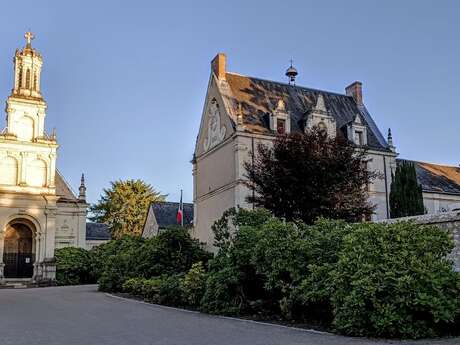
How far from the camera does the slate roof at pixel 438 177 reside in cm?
3591

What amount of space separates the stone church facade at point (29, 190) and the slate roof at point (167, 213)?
39.3 feet

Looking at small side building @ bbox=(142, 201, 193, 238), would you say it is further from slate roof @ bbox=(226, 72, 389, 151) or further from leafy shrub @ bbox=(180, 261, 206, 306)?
leafy shrub @ bbox=(180, 261, 206, 306)

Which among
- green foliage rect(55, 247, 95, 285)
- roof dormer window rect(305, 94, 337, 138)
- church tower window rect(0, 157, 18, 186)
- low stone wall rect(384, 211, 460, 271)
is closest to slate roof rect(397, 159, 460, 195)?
roof dormer window rect(305, 94, 337, 138)

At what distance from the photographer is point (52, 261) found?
120 feet

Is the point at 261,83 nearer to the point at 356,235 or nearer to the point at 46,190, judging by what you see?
the point at 46,190

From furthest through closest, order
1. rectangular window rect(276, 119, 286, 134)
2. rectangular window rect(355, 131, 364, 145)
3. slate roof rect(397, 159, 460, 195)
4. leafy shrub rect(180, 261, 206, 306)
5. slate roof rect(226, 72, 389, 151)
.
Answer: slate roof rect(397, 159, 460, 195), rectangular window rect(355, 131, 364, 145), slate roof rect(226, 72, 389, 151), rectangular window rect(276, 119, 286, 134), leafy shrub rect(180, 261, 206, 306)

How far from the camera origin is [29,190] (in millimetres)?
36844

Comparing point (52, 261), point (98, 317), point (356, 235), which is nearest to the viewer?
point (356, 235)

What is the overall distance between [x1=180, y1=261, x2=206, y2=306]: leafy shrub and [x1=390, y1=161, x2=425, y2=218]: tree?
14722mm

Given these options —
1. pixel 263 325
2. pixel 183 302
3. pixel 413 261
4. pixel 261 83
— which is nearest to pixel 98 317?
pixel 183 302

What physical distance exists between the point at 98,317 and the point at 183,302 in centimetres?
353

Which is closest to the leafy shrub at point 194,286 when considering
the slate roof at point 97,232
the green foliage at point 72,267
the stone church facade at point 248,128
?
the stone church facade at point 248,128

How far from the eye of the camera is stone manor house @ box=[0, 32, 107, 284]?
36.3 meters

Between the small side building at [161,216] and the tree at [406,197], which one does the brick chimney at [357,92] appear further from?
the small side building at [161,216]
